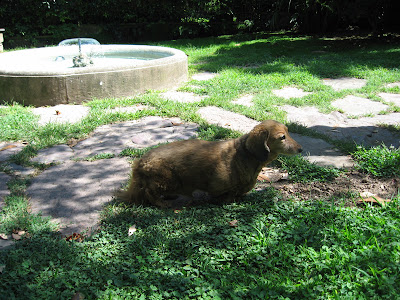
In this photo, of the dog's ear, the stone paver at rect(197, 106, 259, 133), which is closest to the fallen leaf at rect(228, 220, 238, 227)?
the dog's ear

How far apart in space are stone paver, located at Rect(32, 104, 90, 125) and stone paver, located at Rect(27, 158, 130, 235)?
194 centimetres

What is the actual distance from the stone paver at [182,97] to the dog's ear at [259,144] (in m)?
4.00

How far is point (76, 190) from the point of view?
4.60 m

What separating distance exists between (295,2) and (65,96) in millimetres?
11833

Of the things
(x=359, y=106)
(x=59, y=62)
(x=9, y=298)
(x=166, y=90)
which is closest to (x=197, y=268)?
(x=9, y=298)

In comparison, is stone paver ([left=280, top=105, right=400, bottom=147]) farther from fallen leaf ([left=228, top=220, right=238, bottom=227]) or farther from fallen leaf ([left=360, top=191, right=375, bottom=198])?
fallen leaf ([left=228, top=220, right=238, bottom=227])

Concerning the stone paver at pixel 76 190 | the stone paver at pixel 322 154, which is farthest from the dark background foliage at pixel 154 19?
the stone paver at pixel 76 190

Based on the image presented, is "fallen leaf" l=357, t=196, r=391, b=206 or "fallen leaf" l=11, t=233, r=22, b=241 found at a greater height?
"fallen leaf" l=357, t=196, r=391, b=206

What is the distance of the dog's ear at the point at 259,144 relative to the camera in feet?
13.3

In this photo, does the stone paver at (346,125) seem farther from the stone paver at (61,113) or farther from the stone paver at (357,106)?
the stone paver at (61,113)

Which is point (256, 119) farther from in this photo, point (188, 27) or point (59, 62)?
point (188, 27)

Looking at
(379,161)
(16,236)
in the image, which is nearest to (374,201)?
(379,161)

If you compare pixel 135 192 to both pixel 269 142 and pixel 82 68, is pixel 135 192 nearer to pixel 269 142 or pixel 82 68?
pixel 269 142

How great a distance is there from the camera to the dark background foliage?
16703 mm
